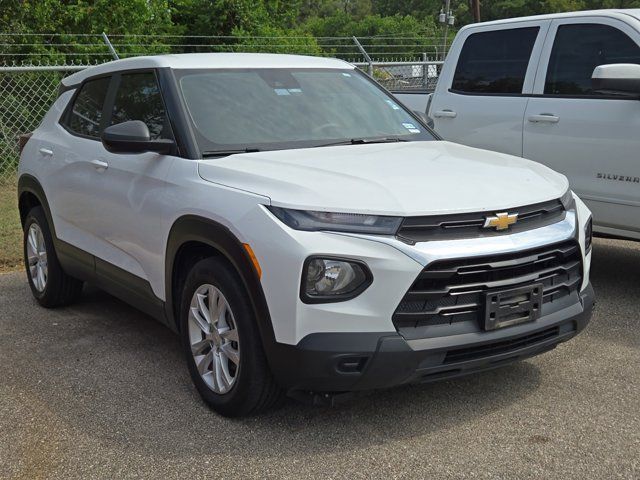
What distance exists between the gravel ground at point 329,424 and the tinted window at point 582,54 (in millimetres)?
1929

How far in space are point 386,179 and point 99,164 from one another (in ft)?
6.70

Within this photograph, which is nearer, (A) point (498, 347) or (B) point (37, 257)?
(A) point (498, 347)

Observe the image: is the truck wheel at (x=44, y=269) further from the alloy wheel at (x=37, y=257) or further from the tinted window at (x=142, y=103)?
Result: the tinted window at (x=142, y=103)

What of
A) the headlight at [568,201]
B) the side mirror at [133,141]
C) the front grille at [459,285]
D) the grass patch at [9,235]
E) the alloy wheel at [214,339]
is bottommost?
the grass patch at [9,235]

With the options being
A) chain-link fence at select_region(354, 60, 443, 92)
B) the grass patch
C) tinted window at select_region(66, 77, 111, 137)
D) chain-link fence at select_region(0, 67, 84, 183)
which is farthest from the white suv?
chain-link fence at select_region(0, 67, 84, 183)

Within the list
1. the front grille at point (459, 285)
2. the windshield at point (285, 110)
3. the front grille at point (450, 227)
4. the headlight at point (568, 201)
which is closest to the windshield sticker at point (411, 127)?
the windshield at point (285, 110)

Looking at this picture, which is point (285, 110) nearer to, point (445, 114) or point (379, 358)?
point (379, 358)

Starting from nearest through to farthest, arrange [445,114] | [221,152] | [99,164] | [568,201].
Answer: [568,201], [221,152], [99,164], [445,114]

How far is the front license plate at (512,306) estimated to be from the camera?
3.55 meters

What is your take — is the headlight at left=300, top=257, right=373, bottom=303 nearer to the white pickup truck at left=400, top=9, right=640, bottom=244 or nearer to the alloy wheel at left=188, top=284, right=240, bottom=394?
the alloy wheel at left=188, top=284, right=240, bottom=394

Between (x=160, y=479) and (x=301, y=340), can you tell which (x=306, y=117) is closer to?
(x=301, y=340)

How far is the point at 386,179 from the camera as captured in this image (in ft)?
12.3

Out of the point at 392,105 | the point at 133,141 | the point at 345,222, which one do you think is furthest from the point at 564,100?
the point at 133,141

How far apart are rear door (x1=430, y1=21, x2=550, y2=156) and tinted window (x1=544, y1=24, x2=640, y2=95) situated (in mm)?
164
